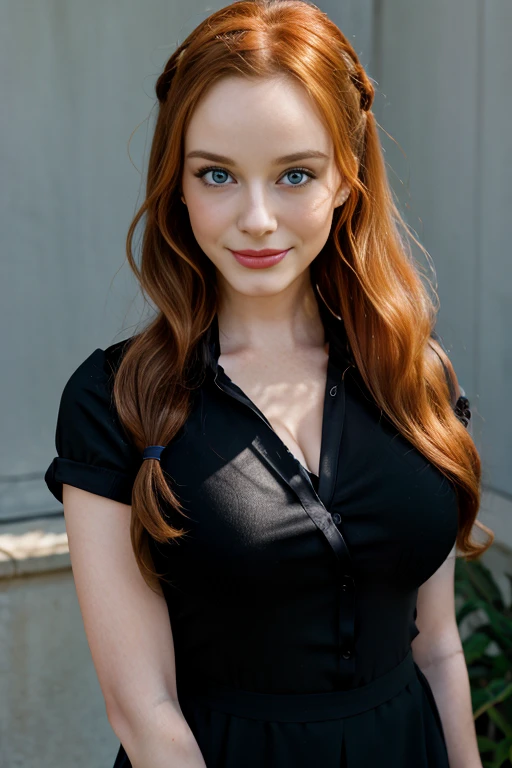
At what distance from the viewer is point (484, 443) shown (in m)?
2.86

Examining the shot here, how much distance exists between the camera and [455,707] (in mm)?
1673

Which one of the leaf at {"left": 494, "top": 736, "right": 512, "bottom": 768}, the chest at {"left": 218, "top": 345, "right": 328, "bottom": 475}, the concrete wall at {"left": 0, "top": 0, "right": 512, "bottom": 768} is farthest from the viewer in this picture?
Answer: the concrete wall at {"left": 0, "top": 0, "right": 512, "bottom": 768}

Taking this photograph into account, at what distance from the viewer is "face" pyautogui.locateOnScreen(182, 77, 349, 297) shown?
1389mm

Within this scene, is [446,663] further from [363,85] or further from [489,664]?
[363,85]

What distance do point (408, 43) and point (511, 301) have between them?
0.92 m

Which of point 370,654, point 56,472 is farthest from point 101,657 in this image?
point 370,654

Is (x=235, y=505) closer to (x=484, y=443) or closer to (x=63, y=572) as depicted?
(x=63, y=572)

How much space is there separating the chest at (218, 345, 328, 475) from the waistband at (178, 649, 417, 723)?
355 mm

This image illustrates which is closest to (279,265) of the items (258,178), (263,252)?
(263,252)

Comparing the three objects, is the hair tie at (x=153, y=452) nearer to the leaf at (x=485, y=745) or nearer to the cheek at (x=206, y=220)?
the cheek at (x=206, y=220)

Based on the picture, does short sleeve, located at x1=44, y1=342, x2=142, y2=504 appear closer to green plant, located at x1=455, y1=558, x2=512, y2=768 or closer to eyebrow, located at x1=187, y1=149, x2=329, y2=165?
eyebrow, located at x1=187, y1=149, x2=329, y2=165

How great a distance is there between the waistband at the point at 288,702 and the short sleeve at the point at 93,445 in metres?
0.35

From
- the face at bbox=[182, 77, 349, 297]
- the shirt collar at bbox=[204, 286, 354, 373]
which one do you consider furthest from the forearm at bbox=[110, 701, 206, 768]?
the face at bbox=[182, 77, 349, 297]

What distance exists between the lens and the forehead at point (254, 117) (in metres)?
1.38
